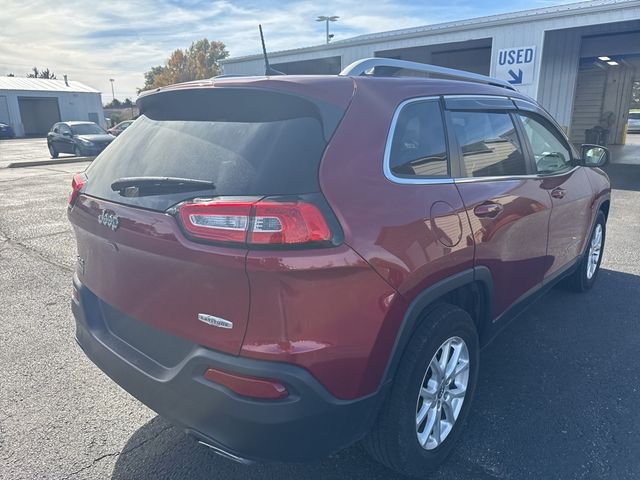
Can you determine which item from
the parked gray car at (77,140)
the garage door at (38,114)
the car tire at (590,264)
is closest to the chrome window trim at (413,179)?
the car tire at (590,264)

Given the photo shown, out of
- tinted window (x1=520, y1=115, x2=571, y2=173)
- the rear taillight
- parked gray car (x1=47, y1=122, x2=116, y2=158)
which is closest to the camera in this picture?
the rear taillight

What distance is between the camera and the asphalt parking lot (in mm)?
2377

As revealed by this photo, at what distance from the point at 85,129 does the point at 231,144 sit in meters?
22.7

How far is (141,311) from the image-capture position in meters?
2.06

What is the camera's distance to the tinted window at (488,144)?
257 cm

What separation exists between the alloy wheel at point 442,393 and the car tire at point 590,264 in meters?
2.42

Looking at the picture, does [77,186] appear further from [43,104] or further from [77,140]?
[43,104]

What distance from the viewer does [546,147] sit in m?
3.58

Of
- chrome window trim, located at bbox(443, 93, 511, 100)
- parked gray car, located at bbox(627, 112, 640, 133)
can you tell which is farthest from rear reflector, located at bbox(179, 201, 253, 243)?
parked gray car, located at bbox(627, 112, 640, 133)

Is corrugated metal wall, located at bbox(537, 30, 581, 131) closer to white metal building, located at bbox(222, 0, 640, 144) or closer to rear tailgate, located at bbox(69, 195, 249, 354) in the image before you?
white metal building, located at bbox(222, 0, 640, 144)

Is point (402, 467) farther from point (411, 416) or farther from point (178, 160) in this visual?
point (178, 160)

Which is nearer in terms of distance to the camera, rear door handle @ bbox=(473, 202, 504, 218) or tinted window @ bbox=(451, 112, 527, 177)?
rear door handle @ bbox=(473, 202, 504, 218)

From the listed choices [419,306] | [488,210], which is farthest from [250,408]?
[488,210]

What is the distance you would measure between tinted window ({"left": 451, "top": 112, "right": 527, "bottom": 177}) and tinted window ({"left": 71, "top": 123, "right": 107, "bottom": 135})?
72.4 ft
